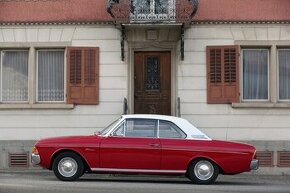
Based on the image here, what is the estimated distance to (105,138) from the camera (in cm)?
1440

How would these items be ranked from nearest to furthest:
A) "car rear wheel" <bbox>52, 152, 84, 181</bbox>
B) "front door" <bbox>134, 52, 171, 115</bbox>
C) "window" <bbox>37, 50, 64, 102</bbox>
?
"car rear wheel" <bbox>52, 152, 84, 181</bbox> < "front door" <bbox>134, 52, 171, 115</bbox> < "window" <bbox>37, 50, 64, 102</bbox>

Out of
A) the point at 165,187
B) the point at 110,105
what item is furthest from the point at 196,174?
the point at 110,105

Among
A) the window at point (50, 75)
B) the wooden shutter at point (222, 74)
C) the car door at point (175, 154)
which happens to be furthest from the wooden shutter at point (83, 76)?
the car door at point (175, 154)

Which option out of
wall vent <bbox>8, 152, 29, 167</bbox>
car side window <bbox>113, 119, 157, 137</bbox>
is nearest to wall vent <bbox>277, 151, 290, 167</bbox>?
car side window <bbox>113, 119, 157, 137</bbox>

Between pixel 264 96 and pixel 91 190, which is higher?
pixel 264 96

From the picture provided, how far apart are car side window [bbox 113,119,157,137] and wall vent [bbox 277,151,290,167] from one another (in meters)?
5.09

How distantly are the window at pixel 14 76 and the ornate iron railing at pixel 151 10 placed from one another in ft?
10.0

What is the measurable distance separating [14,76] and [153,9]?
4.44 meters

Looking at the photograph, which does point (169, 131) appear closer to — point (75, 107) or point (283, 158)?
point (75, 107)

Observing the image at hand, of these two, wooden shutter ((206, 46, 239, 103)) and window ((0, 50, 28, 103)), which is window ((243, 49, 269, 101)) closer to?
wooden shutter ((206, 46, 239, 103))

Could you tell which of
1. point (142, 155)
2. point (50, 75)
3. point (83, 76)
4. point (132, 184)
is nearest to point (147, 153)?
point (142, 155)

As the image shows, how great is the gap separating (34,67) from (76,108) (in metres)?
1.72

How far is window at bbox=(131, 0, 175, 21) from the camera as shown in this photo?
17.9m

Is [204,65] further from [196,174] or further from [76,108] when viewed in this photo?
[196,174]
